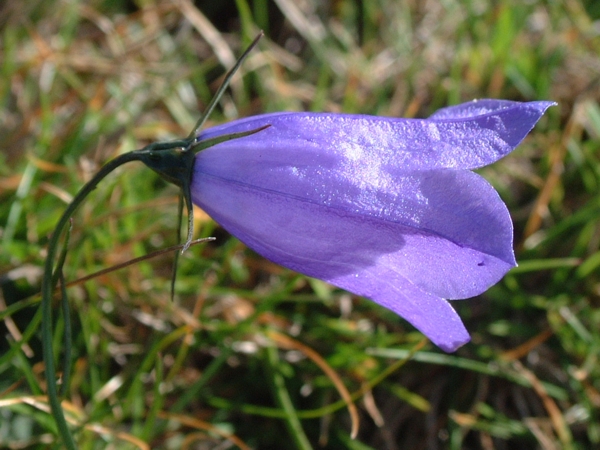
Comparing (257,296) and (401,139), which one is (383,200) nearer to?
(401,139)

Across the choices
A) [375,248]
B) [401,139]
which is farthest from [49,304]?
[401,139]

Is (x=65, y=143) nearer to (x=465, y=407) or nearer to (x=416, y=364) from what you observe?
(x=416, y=364)

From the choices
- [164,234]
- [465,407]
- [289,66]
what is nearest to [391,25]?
[289,66]

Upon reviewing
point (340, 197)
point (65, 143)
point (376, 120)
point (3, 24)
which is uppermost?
point (376, 120)

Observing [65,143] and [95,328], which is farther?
[65,143]

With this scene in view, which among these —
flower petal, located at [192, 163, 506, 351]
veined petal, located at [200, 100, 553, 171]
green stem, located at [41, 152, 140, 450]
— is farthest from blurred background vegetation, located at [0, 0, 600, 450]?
veined petal, located at [200, 100, 553, 171]

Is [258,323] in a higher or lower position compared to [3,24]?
lower

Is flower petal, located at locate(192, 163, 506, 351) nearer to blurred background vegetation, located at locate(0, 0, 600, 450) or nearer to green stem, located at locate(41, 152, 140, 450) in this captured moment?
green stem, located at locate(41, 152, 140, 450)

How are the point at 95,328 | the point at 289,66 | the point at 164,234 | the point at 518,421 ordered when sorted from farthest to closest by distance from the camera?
the point at 289,66 → the point at 164,234 → the point at 518,421 → the point at 95,328
